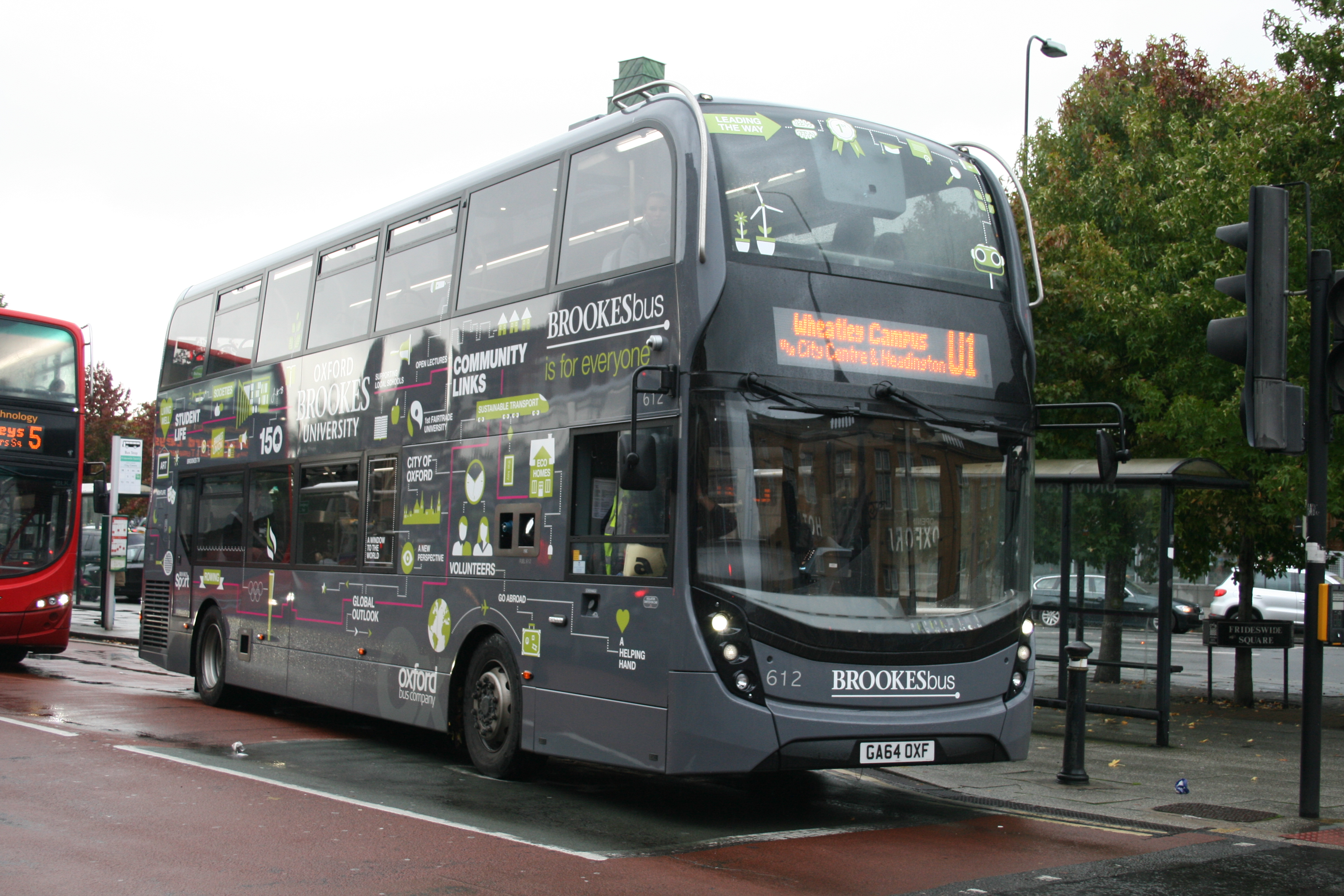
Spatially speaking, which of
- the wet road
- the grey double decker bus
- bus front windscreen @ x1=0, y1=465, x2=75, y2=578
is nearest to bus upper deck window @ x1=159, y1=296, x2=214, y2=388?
bus front windscreen @ x1=0, y1=465, x2=75, y2=578

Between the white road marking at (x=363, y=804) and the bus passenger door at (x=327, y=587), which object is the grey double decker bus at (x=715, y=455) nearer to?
the bus passenger door at (x=327, y=587)

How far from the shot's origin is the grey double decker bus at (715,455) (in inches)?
322

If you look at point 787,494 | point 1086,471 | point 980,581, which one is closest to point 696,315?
point 787,494

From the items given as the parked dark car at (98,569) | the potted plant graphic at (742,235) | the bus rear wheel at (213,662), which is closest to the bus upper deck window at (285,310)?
the bus rear wheel at (213,662)

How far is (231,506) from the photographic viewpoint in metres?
14.4

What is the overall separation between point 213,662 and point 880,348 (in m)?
9.37

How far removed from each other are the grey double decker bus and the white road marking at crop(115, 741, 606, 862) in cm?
98

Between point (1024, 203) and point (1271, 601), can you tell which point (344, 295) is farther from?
point (1271, 601)

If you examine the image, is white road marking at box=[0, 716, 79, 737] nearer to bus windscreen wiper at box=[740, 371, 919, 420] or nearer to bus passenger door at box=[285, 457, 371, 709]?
bus passenger door at box=[285, 457, 371, 709]

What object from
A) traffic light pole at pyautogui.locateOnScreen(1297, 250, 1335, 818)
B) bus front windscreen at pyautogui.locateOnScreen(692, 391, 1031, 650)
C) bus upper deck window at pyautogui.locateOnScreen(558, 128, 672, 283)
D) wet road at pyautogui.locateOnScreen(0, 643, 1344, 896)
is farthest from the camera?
traffic light pole at pyautogui.locateOnScreen(1297, 250, 1335, 818)

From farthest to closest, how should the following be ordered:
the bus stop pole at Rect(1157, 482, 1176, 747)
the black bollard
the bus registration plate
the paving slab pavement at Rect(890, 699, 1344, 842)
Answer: the bus stop pole at Rect(1157, 482, 1176, 747)
the black bollard
the paving slab pavement at Rect(890, 699, 1344, 842)
the bus registration plate

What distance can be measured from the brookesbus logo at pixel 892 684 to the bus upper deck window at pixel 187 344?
995cm

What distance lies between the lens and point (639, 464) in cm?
803

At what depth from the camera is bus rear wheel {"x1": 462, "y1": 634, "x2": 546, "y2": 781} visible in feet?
32.0
